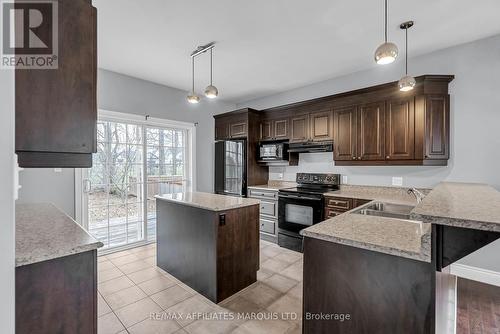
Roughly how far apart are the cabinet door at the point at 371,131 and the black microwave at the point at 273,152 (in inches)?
51.8

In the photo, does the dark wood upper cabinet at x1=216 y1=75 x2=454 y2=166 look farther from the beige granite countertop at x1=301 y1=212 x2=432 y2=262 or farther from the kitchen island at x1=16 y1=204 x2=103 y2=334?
the kitchen island at x1=16 y1=204 x2=103 y2=334

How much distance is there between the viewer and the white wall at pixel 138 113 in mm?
3049

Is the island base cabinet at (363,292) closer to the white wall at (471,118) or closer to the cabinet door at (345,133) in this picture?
the cabinet door at (345,133)

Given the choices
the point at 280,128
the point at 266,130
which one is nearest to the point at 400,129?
the point at 280,128

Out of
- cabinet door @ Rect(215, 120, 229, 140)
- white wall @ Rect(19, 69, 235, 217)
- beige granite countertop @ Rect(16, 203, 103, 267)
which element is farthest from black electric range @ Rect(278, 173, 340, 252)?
beige granite countertop @ Rect(16, 203, 103, 267)

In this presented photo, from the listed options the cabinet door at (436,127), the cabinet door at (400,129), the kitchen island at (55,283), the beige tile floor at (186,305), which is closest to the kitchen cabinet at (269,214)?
the beige tile floor at (186,305)

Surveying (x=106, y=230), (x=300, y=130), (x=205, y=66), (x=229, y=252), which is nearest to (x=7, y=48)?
(x=229, y=252)

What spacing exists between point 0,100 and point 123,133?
3.30m

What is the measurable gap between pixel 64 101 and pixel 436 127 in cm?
366

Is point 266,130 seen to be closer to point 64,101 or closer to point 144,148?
point 144,148

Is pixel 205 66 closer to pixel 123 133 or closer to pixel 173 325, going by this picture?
pixel 123 133

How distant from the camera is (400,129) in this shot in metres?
3.00

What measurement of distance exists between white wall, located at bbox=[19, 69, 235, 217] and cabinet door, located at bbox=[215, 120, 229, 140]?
120 millimetres

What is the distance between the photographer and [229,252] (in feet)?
7.70
